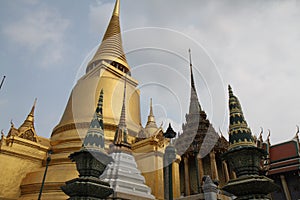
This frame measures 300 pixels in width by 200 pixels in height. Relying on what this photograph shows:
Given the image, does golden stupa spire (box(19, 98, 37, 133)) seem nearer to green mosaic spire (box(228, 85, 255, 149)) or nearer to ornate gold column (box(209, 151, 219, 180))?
ornate gold column (box(209, 151, 219, 180))

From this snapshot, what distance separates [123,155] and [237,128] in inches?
463

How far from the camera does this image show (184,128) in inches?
955

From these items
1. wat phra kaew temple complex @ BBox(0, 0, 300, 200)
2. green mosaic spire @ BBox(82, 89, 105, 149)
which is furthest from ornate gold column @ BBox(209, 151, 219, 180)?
green mosaic spire @ BBox(82, 89, 105, 149)

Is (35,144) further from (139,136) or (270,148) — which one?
(270,148)

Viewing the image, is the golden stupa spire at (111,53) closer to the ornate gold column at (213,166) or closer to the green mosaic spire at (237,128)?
the ornate gold column at (213,166)

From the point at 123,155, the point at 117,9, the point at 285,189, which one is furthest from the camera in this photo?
the point at 117,9

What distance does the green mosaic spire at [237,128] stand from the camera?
4.39 meters

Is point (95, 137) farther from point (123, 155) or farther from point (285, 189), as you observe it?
point (285, 189)

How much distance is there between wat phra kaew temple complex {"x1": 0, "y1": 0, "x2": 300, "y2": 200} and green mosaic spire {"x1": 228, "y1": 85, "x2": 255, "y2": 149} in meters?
0.02

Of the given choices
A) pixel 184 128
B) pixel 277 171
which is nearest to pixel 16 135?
pixel 184 128

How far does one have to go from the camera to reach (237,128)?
4.62 m

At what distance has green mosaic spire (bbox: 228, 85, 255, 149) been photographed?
4.39 meters

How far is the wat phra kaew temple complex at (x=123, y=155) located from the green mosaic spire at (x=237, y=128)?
0.02 m

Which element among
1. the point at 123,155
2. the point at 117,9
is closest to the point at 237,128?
the point at 123,155
